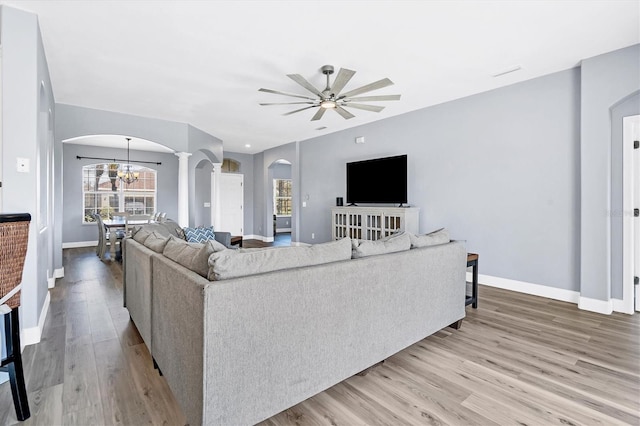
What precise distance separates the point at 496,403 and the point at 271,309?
4.50 feet

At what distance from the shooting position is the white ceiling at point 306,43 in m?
2.43

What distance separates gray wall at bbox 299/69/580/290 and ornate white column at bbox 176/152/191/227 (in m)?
3.72

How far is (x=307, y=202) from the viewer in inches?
288

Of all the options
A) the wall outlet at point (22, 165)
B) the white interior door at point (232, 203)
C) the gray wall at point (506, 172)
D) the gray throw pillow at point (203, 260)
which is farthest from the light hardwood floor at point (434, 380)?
the white interior door at point (232, 203)

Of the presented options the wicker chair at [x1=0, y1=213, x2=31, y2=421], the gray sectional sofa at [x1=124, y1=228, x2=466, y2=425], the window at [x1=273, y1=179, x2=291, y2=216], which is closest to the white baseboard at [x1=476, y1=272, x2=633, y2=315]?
the gray sectional sofa at [x1=124, y1=228, x2=466, y2=425]

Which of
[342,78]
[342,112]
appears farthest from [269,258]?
[342,112]

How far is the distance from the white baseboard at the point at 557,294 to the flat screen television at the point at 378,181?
5.53 ft

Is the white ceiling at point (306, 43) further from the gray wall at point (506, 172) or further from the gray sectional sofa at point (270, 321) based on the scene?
the gray sectional sofa at point (270, 321)

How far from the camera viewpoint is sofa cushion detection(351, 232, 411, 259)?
6.51ft

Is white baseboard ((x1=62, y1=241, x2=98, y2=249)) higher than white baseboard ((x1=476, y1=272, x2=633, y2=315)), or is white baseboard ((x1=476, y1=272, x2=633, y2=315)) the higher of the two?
white baseboard ((x1=62, y1=241, x2=98, y2=249))

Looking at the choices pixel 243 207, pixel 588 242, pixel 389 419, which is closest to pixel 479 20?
pixel 588 242

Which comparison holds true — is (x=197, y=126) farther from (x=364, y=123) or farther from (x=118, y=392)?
(x=118, y=392)

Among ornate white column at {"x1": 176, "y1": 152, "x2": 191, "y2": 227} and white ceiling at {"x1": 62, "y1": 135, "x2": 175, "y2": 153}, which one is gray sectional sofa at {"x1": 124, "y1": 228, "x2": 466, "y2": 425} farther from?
white ceiling at {"x1": 62, "y1": 135, "x2": 175, "y2": 153}

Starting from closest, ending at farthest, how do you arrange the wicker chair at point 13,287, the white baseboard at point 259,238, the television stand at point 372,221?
the wicker chair at point 13,287 < the television stand at point 372,221 < the white baseboard at point 259,238
